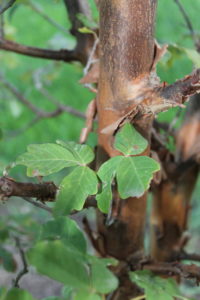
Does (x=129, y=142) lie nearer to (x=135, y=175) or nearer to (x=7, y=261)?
(x=135, y=175)

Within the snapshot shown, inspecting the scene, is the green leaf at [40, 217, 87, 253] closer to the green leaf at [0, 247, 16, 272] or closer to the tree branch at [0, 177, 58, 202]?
the tree branch at [0, 177, 58, 202]

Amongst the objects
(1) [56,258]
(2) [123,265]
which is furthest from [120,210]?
(1) [56,258]

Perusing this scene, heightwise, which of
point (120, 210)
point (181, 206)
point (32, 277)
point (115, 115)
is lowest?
point (32, 277)

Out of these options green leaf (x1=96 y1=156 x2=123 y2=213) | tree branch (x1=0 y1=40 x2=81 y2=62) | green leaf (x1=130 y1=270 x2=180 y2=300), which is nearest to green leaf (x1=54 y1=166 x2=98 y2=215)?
green leaf (x1=96 y1=156 x2=123 y2=213)

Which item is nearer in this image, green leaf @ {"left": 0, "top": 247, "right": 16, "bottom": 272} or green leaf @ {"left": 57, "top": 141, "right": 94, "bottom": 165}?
green leaf @ {"left": 57, "top": 141, "right": 94, "bottom": 165}

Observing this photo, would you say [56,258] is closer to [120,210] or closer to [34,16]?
[120,210]
